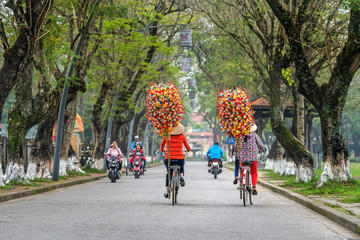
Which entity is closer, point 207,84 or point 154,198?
point 154,198

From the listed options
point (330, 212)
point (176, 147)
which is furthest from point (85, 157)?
point (330, 212)

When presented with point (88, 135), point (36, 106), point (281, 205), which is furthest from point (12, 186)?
point (88, 135)

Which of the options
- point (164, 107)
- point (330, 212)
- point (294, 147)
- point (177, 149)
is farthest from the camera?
point (294, 147)

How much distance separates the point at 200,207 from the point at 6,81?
6.54 meters

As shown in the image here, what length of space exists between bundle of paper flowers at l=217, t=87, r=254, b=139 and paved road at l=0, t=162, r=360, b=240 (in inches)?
67.4

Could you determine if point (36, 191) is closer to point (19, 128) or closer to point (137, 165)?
point (19, 128)

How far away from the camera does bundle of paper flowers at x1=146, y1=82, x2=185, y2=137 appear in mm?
14016

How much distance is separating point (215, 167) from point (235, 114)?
1465cm

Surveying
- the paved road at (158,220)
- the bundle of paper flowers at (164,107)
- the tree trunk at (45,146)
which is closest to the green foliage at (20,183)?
the tree trunk at (45,146)

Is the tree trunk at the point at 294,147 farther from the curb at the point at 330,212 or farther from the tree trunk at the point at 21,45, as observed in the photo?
the tree trunk at the point at 21,45

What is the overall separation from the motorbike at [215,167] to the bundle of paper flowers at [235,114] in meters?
14.4

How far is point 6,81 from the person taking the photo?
15.7 meters

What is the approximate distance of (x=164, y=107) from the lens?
14.1 metres

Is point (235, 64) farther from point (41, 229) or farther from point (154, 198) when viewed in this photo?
point (41, 229)
